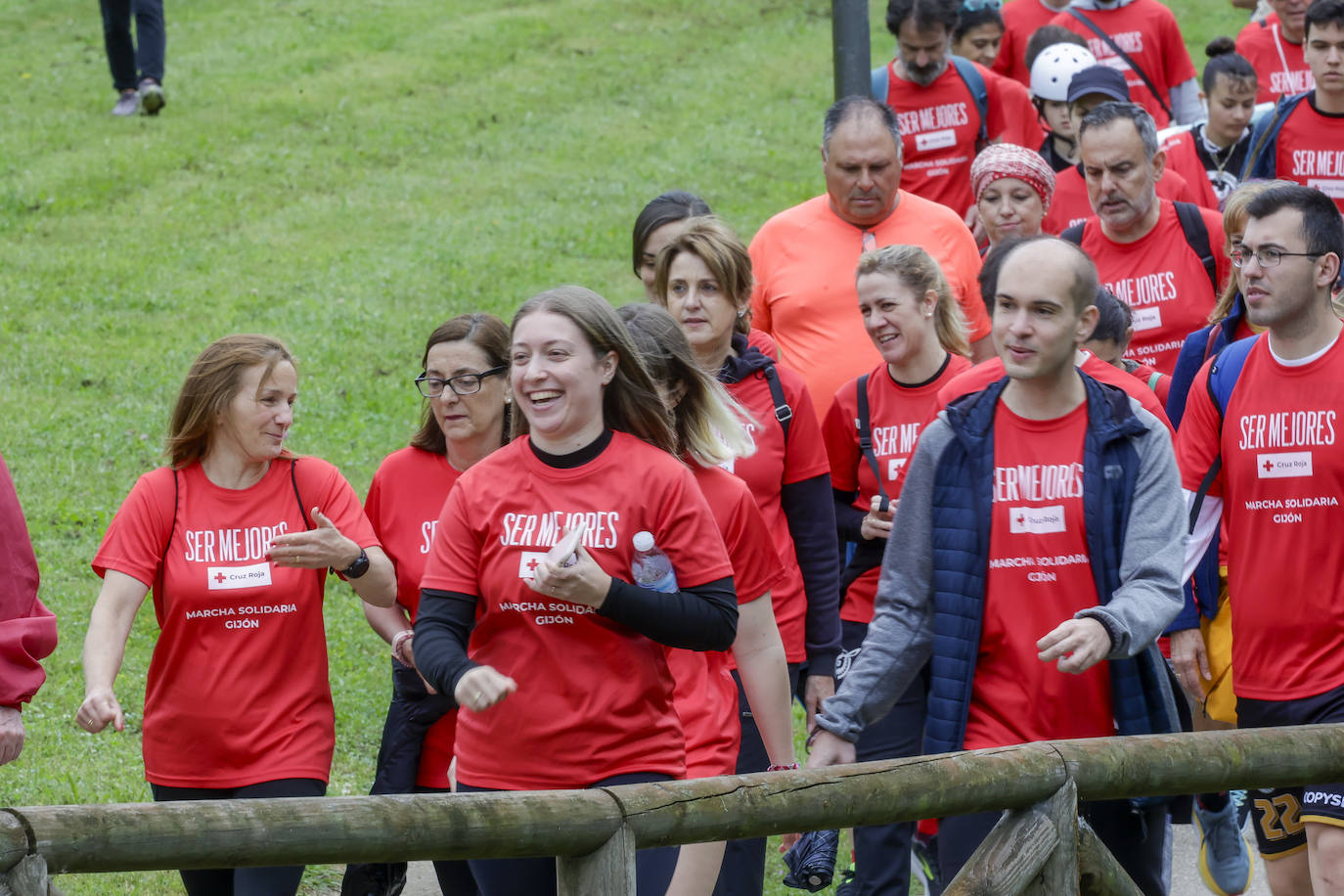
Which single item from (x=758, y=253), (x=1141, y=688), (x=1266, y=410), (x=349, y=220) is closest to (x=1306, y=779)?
(x=1141, y=688)

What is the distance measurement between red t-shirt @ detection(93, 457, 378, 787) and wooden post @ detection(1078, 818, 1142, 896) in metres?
2.25

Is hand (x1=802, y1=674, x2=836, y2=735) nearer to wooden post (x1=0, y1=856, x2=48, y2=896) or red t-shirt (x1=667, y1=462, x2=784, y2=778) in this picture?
red t-shirt (x1=667, y1=462, x2=784, y2=778)

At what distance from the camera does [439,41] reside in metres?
19.5

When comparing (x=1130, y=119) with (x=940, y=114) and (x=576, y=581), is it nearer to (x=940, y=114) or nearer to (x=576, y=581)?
(x=940, y=114)

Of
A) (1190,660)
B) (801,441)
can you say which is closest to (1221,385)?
(1190,660)

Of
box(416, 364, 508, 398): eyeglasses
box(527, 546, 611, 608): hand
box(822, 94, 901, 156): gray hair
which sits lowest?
box(527, 546, 611, 608): hand

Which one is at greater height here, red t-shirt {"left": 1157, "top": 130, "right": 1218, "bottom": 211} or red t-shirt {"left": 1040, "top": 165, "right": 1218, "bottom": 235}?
red t-shirt {"left": 1157, "top": 130, "right": 1218, "bottom": 211}

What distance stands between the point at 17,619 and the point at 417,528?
1407 mm

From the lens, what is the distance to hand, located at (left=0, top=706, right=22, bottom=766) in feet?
13.3

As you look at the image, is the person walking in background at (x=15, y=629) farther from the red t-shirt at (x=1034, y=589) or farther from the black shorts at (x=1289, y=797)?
the black shorts at (x=1289, y=797)

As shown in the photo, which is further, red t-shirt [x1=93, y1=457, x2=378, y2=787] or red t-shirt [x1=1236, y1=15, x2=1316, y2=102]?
red t-shirt [x1=1236, y1=15, x2=1316, y2=102]

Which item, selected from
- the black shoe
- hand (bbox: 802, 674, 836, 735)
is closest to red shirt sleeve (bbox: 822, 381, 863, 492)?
hand (bbox: 802, 674, 836, 735)

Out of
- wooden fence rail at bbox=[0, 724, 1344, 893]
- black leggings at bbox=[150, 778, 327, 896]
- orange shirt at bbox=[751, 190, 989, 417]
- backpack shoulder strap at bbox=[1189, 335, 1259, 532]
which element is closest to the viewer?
wooden fence rail at bbox=[0, 724, 1344, 893]

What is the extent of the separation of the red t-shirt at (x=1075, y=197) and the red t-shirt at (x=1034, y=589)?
11.7ft
